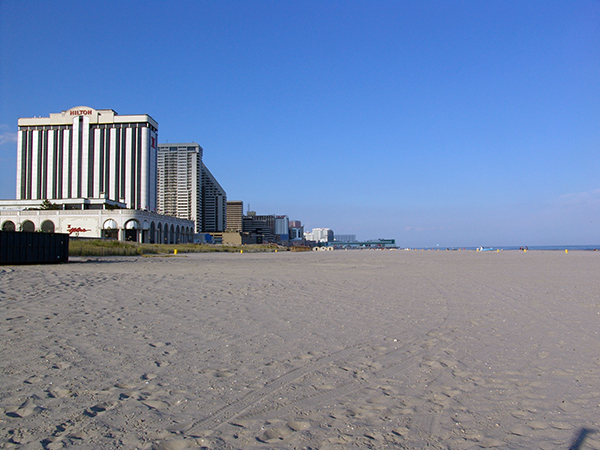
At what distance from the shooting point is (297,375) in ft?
15.4

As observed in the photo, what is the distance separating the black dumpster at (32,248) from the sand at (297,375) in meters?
14.7

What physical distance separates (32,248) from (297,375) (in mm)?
23644

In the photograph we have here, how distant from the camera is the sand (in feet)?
10.9

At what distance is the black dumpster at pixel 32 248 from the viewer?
68.9 feet

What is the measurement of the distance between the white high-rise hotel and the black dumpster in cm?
11483

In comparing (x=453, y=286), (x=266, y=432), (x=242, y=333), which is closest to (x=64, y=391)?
(x=266, y=432)

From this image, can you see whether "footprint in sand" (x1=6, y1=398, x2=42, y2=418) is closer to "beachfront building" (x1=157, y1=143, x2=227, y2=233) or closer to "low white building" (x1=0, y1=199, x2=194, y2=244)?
"low white building" (x1=0, y1=199, x2=194, y2=244)

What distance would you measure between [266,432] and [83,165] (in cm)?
15002

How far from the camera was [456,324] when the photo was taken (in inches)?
297

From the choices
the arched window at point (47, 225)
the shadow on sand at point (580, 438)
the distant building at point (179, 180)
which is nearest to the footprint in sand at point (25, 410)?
the shadow on sand at point (580, 438)

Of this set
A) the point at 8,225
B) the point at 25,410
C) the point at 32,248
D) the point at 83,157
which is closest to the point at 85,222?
the point at 8,225

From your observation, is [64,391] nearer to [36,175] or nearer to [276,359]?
[276,359]

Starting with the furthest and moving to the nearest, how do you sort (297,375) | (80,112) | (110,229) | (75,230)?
(80,112), (110,229), (75,230), (297,375)

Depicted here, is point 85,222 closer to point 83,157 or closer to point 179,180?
point 83,157
